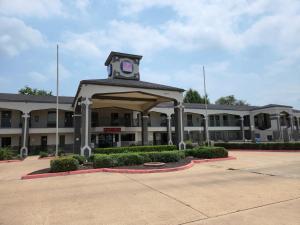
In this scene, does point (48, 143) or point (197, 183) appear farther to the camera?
point (48, 143)

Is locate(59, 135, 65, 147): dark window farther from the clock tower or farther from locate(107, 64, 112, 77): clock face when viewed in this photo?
the clock tower

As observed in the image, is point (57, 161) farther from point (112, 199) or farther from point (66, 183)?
point (112, 199)

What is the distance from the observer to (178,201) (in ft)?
24.8

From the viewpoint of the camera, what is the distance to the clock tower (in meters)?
26.3

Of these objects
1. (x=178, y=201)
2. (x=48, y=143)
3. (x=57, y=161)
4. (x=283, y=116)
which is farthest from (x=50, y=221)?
(x=283, y=116)

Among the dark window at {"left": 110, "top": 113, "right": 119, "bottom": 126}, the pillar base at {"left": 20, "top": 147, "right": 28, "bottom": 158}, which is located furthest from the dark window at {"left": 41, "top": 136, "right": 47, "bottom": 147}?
the dark window at {"left": 110, "top": 113, "right": 119, "bottom": 126}

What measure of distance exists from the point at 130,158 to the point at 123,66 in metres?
13.4

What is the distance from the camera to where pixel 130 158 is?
16344 millimetres

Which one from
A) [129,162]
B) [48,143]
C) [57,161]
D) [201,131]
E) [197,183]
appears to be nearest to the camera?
[197,183]

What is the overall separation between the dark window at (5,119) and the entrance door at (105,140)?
1274 cm

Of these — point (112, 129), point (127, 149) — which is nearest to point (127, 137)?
point (112, 129)

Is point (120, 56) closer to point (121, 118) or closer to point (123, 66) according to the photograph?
point (123, 66)

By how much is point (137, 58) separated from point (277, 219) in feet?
79.4

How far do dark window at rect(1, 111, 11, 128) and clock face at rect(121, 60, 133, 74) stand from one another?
59.2 feet
